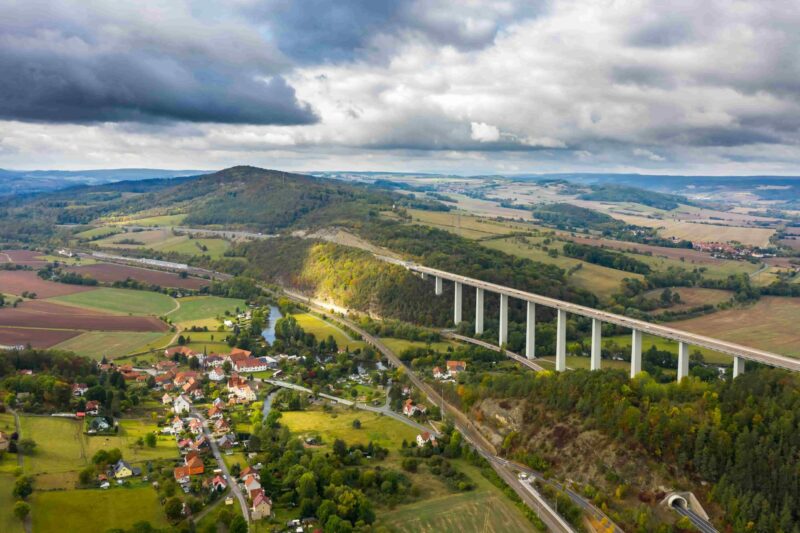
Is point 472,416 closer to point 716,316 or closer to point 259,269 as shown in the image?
point 716,316

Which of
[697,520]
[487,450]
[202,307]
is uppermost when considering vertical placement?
[202,307]

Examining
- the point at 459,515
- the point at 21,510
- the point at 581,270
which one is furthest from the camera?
the point at 581,270

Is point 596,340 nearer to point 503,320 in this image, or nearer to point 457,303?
point 503,320

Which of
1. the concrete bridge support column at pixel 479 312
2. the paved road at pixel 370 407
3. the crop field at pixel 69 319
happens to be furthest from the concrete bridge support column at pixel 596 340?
the crop field at pixel 69 319

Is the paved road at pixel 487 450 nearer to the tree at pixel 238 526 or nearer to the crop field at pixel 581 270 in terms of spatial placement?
the tree at pixel 238 526

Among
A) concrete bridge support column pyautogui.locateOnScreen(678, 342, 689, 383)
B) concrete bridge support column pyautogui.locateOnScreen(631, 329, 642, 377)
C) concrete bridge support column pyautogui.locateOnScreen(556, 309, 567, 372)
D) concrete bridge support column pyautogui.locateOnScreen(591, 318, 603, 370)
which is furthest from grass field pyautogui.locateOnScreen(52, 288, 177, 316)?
concrete bridge support column pyautogui.locateOnScreen(678, 342, 689, 383)

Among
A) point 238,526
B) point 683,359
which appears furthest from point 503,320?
point 238,526
